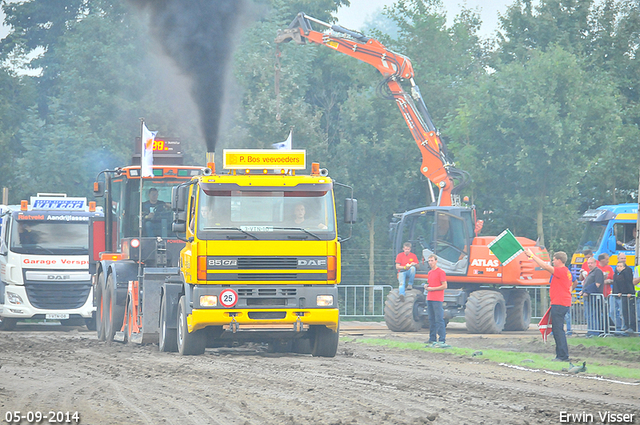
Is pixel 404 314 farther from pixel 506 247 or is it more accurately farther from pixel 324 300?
pixel 324 300

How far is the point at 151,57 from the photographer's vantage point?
45.2 m

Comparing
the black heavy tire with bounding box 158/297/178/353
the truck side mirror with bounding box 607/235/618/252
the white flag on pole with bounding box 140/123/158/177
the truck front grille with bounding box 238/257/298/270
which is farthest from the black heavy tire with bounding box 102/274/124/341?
the truck side mirror with bounding box 607/235/618/252

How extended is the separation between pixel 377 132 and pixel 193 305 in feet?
84.5

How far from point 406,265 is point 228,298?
11.1 m

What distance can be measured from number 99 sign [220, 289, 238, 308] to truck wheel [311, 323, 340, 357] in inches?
69.1

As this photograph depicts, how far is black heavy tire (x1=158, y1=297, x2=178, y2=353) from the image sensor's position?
54.7 feet

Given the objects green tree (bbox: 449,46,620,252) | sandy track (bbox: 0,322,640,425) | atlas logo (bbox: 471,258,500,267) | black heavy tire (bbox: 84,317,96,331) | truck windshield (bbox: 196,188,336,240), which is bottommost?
sandy track (bbox: 0,322,640,425)

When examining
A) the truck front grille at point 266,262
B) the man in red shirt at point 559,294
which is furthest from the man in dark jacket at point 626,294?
the truck front grille at point 266,262

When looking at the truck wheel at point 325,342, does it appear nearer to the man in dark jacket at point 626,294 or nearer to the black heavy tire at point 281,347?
the black heavy tire at point 281,347

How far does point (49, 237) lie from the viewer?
25031 millimetres

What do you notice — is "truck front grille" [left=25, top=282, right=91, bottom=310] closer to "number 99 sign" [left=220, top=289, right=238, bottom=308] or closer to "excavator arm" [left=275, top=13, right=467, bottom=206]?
"excavator arm" [left=275, top=13, right=467, bottom=206]

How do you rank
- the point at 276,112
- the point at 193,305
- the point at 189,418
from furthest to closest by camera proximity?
the point at 276,112
the point at 193,305
the point at 189,418

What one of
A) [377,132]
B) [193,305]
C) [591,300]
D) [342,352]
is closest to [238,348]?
[342,352]

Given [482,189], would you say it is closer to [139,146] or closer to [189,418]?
[139,146]
